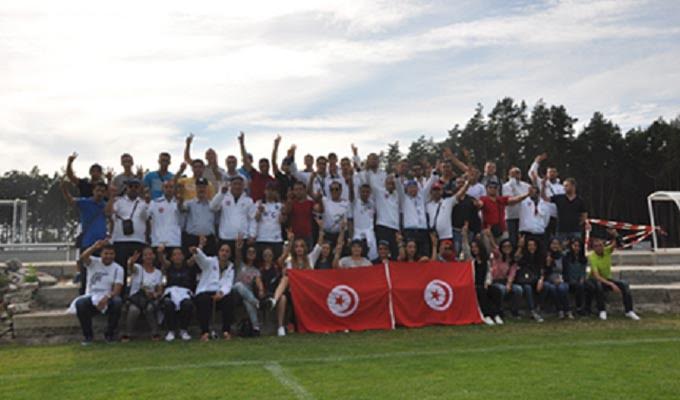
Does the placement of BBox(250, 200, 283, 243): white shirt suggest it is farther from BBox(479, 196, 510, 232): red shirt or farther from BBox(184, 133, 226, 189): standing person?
BBox(479, 196, 510, 232): red shirt

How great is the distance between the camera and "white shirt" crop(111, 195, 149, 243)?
10227 mm

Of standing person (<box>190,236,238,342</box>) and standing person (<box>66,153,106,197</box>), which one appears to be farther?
standing person (<box>66,153,106,197</box>)

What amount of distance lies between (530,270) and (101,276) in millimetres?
7725

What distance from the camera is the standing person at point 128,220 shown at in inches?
401

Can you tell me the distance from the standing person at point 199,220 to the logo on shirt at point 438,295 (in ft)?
12.9

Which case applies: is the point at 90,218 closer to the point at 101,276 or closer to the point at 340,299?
the point at 101,276

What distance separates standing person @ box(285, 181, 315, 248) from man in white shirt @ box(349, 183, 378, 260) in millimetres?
929

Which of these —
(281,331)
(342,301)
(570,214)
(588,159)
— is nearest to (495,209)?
(570,214)

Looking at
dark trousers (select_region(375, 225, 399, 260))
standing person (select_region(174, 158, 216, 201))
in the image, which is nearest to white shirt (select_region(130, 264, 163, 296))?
standing person (select_region(174, 158, 216, 201))

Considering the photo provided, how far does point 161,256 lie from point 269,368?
3734mm

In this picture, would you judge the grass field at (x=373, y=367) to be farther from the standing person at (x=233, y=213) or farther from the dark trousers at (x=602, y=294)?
the standing person at (x=233, y=213)

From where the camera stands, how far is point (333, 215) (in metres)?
11.3

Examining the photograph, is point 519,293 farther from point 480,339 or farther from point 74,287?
point 74,287

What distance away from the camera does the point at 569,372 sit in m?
6.74
